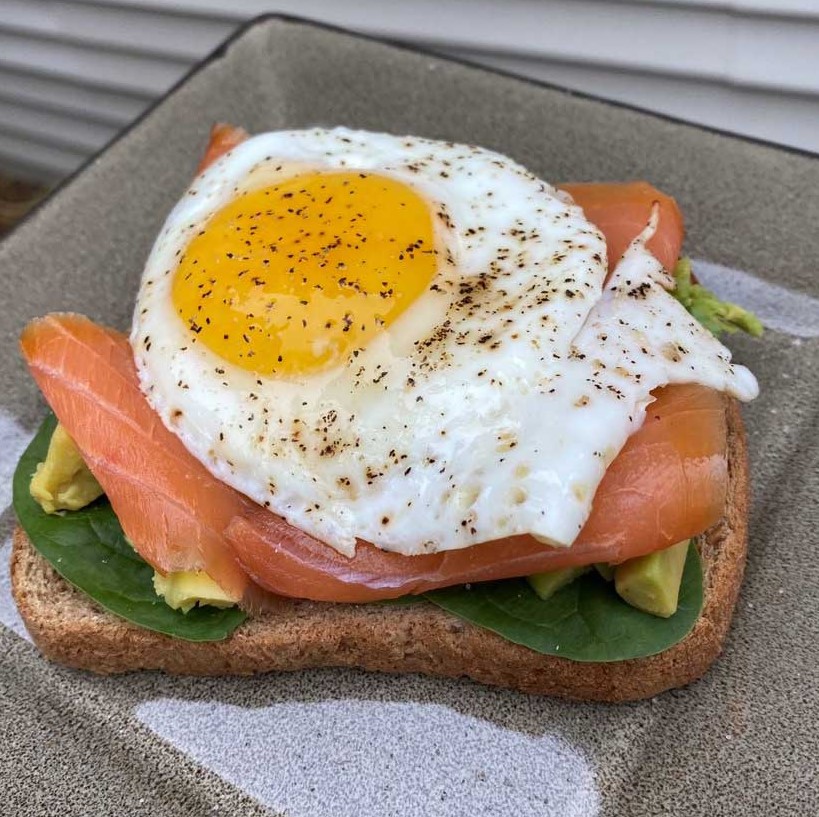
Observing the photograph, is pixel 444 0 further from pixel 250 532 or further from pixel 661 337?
pixel 250 532

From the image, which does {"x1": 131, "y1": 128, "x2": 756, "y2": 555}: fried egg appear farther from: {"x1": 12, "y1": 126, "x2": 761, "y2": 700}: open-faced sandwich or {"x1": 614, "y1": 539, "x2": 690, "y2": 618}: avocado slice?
{"x1": 614, "y1": 539, "x2": 690, "y2": 618}: avocado slice

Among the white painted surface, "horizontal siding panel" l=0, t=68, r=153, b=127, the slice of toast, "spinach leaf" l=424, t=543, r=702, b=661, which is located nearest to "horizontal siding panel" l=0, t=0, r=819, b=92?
"horizontal siding panel" l=0, t=68, r=153, b=127

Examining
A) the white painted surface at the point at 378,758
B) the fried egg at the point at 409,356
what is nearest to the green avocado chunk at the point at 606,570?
the fried egg at the point at 409,356

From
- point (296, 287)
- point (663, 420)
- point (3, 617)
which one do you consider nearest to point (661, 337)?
point (663, 420)

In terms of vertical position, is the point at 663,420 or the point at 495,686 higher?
the point at 663,420

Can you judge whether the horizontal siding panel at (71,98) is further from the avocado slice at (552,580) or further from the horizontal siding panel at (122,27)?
the avocado slice at (552,580)

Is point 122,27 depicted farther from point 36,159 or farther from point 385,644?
point 385,644
